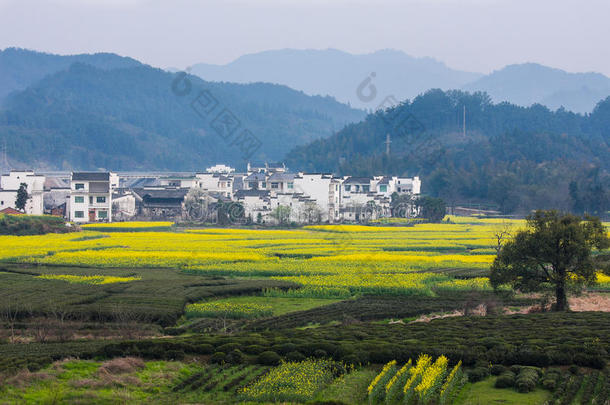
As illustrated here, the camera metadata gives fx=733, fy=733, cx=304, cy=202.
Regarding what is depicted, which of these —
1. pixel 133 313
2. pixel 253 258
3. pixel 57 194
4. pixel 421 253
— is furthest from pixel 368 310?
pixel 57 194

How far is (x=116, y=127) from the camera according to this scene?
166 m

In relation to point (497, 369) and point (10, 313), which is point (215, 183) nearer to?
point (10, 313)

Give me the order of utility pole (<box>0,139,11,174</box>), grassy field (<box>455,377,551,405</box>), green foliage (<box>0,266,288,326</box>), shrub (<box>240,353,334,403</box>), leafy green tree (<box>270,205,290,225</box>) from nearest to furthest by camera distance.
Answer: grassy field (<box>455,377,551,405</box>) < shrub (<box>240,353,334,403</box>) < green foliage (<box>0,266,288,326</box>) < leafy green tree (<box>270,205,290,225</box>) < utility pole (<box>0,139,11,174</box>)

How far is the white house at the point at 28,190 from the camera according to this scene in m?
68.5

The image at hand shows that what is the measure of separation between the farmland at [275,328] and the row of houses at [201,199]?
2257 cm

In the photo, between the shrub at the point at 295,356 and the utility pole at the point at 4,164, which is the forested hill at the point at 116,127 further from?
the shrub at the point at 295,356

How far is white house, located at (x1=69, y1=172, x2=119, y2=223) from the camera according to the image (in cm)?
6844

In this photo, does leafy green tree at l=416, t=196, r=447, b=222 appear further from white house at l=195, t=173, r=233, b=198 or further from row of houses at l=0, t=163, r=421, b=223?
white house at l=195, t=173, r=233, b=198

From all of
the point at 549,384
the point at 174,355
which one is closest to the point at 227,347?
the point at 174,355

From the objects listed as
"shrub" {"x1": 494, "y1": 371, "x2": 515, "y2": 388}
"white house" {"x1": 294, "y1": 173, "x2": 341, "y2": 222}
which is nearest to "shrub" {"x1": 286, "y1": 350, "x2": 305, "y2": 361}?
→ "shrub" {"x1": 494, "y1": 371, "x2": 515, "y2": 388}

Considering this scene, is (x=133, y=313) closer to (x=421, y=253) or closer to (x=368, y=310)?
(x=368, y=310)

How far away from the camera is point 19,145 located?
140 meters

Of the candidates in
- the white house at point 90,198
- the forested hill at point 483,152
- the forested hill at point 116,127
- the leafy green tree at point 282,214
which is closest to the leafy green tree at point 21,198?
the white house at point 90,198

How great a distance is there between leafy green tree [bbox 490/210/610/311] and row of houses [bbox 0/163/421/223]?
43.5 meters
